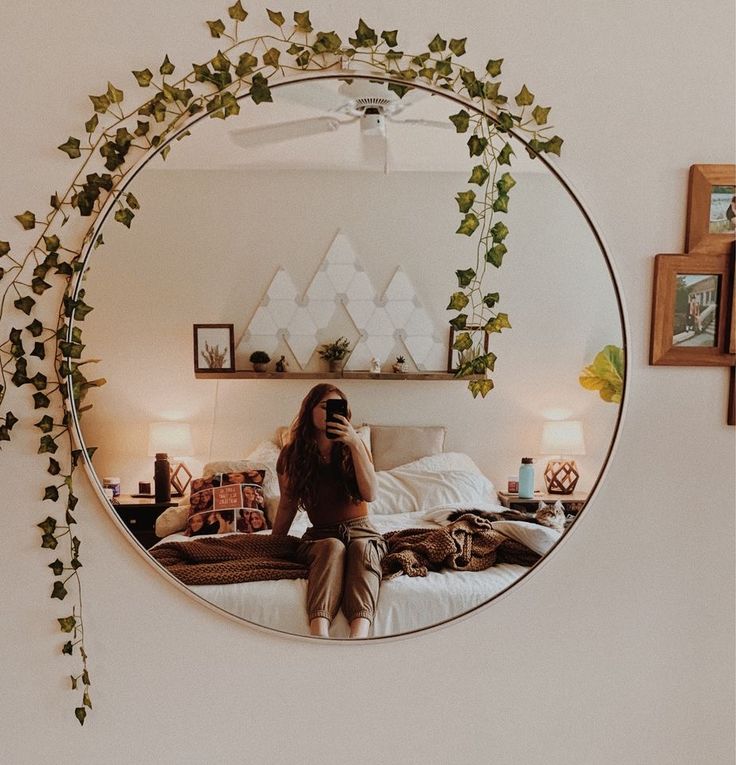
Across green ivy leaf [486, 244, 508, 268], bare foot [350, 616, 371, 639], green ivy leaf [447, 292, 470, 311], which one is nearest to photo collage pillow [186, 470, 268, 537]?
bare foot [350, 616, 371, 639]

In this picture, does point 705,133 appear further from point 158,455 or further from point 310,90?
point 158,455

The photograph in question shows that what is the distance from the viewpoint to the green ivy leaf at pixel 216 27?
4.49ft

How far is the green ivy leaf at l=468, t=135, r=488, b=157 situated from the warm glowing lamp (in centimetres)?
72

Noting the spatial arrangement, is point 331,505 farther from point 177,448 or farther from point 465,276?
point 465,276

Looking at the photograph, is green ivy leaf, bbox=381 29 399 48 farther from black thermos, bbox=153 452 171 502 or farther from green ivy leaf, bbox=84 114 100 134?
black thermos, bbox=153 452 171 502

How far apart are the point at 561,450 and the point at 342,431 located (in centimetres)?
41

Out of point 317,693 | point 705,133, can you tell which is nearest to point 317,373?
point 317,693

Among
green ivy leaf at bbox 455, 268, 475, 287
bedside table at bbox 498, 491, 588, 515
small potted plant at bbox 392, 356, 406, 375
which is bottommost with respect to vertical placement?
bedside table at bbox 498, 491, 588, 515

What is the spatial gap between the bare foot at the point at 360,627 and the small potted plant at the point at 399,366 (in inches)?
18.1

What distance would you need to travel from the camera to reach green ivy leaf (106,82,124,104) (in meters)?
1.38

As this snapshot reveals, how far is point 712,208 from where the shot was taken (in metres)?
1.43

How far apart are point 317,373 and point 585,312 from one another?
1.67 ft

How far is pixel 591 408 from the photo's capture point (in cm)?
142

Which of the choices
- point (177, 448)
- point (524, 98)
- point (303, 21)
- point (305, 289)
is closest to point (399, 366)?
point (305, 289)
